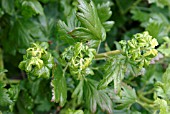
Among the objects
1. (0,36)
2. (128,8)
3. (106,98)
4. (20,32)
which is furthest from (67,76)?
(128,8)

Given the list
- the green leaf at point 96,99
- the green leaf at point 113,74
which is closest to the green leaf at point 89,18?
the green leaf at point 113,74

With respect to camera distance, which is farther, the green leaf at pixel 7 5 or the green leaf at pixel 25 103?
the green leaf at pixel 7 5

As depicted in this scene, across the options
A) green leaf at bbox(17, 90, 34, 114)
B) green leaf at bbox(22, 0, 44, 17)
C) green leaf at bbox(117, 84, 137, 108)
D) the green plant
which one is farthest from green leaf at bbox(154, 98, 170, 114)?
green leaf at bbox(22, 0, 44, 17)

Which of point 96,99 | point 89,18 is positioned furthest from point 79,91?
point 89,18

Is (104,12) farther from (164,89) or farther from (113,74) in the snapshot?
(164,89)

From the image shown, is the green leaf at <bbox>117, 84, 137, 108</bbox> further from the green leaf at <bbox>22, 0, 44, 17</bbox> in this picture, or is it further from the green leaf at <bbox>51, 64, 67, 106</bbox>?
the green leaf at <bbox>22, 0, 44, 17</bbox>

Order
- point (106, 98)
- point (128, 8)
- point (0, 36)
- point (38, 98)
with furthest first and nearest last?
point (128, 8)
point (0, 36)
point (38, 98)
point (106, 98)

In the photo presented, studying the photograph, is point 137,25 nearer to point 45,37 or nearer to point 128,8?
point 128,8

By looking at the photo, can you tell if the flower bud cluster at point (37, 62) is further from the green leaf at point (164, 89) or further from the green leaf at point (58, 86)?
the green leaf at point (164, 89)
